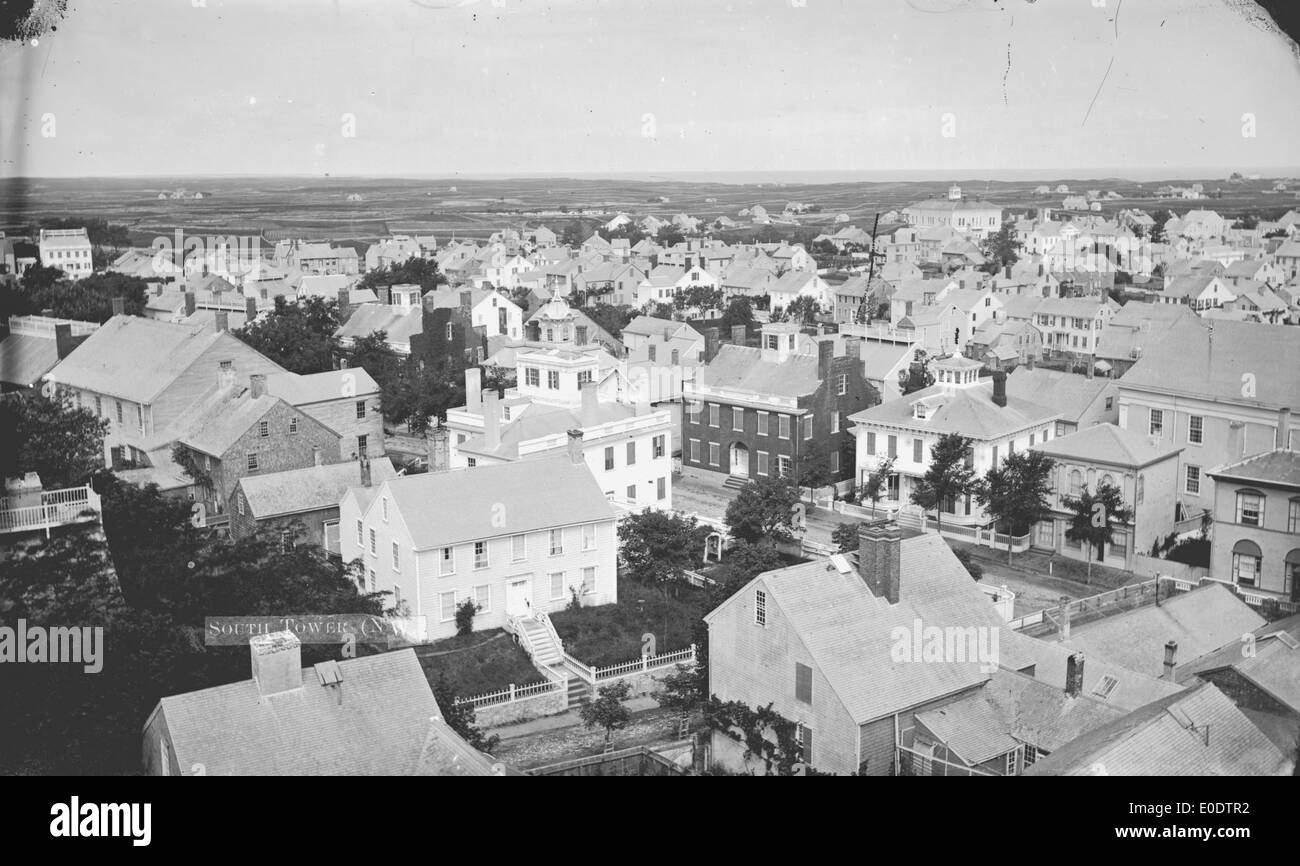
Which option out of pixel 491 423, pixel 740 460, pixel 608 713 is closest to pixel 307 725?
pixel 608 713

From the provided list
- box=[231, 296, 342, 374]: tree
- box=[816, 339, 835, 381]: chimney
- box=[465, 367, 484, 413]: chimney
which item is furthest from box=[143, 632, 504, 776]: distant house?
box=[231, 296, 342, 374]: tree

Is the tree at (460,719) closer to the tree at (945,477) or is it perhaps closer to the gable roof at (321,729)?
the gable roof at (321,729)

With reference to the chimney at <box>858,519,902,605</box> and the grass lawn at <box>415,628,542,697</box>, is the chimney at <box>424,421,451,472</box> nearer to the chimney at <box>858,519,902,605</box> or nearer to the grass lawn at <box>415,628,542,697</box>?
the grass lawn at <box>415,628,542,697</box>

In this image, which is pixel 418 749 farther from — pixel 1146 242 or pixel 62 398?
pixel 1146 242

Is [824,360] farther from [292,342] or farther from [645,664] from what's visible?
[292,342]

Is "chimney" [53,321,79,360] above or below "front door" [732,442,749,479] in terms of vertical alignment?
above

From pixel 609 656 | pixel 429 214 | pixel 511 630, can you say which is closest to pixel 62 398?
pixel 511 630

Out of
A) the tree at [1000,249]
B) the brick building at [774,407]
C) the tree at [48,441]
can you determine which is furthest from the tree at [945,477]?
the tree at [1000,249]
